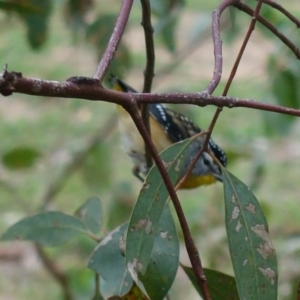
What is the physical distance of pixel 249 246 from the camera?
2.76ft

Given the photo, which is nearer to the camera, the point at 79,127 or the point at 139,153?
the point at 139,153

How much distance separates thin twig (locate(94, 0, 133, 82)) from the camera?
2.10 feet

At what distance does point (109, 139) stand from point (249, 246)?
2317 millimetres

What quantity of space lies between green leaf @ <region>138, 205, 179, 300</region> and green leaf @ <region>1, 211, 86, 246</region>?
0.33m

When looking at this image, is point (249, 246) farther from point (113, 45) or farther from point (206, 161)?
point (206, 161)

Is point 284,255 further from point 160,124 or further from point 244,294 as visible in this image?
point 244,294

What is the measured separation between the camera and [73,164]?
2268 mm

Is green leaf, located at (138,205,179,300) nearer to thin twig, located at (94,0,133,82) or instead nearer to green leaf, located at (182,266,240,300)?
green leaf, located at (182,266,240,300)

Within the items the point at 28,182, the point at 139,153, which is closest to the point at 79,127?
the point at 28,182

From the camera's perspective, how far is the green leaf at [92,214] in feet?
4.18

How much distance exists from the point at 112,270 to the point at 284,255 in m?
0.88

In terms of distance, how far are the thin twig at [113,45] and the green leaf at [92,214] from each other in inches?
23.4

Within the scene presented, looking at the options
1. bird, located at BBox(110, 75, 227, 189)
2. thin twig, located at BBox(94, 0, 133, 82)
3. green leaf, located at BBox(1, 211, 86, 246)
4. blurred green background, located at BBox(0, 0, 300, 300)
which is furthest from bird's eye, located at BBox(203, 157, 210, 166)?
thin twig, located at BBox(94, 0, 133, 82)

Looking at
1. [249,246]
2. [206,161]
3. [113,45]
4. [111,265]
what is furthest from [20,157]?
[113,45]
